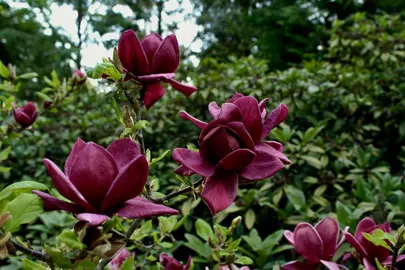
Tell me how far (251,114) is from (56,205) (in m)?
0.28

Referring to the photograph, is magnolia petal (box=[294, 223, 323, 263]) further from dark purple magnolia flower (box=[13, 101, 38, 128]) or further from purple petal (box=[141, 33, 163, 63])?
dark purple magnolia flower (box=[13, 101, 38, 128])

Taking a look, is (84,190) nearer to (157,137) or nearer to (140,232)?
(140,232)

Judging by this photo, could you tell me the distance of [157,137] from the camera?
7.79 ft

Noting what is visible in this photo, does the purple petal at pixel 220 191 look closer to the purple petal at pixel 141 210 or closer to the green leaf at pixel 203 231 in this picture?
the purple petal at pixel 141 210

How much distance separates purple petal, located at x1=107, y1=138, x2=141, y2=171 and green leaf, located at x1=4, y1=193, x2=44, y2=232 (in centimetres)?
10

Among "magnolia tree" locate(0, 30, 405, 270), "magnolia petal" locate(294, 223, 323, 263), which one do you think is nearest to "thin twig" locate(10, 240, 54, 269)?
"magnolia tree" locate(0, 30, 405, 270)

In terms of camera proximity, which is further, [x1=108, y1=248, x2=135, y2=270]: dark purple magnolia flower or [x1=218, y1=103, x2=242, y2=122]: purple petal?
[x1=108, y1=248, x2=135, y2=270]: dark purple magnolia flower

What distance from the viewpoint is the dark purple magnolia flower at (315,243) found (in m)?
0.75

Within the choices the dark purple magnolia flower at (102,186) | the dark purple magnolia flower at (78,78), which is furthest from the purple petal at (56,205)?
the dark purple magnolia flower at (78,78)

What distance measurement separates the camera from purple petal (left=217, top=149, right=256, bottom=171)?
493 millimetres

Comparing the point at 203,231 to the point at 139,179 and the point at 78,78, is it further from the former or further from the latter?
the point at 78,78

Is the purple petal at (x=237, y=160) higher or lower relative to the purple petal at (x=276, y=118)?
lower

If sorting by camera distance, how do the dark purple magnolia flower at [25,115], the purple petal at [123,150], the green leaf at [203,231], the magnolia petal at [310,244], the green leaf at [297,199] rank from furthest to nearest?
→ the green leaf at [297,199] < the dark purple magnolia flower at [25,115] < the green leaf at [203,231] < the magnolia petal at [310,244] < the purple petal at [123,150]

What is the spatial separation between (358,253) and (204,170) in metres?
0.43
